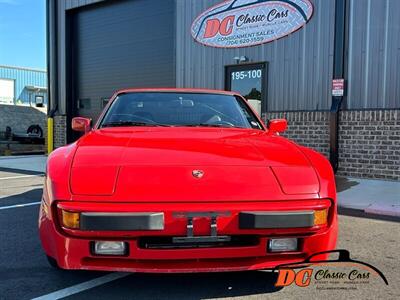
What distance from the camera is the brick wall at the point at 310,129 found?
32.5ft

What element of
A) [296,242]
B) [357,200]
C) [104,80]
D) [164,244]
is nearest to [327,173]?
[296,242]

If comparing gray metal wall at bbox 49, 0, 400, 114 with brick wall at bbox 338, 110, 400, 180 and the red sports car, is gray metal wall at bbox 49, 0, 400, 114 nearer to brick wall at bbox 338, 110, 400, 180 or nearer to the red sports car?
brick wall at bbox 338, 110, 400, 180

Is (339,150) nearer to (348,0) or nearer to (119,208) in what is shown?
(348,0)

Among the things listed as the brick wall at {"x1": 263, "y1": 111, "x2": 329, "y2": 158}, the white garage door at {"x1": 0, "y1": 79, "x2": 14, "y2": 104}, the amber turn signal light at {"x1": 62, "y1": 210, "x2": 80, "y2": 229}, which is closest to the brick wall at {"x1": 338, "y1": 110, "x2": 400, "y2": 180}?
the brick wall at {"x1": 263, "y1": 111, "x2": 329, "y2": 158}

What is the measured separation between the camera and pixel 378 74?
9086 mm

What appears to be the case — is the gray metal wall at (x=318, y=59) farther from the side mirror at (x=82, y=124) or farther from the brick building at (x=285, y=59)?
the side mirror at (x=82, y=124)

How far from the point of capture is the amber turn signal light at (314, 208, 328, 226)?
111 inches

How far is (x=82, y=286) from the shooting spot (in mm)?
3256

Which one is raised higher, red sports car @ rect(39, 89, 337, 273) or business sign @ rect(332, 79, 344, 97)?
business sign @ rect(332, 79, 344, 97)

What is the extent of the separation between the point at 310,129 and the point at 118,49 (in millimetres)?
7588

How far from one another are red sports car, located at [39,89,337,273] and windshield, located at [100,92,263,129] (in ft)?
3.58

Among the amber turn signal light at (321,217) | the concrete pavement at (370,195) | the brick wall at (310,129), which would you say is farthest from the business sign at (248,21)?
the amber turn signal light at (321,217)

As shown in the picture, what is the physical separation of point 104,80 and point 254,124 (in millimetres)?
11753

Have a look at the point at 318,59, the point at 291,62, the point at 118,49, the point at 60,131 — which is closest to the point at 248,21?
the point at 291,62
